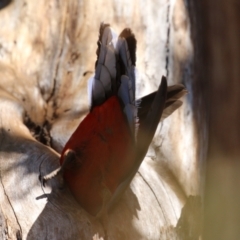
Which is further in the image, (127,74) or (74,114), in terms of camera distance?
(74,114)

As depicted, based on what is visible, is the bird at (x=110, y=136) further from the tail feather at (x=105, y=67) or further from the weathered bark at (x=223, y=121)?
the weathered bark at (x=223, y=121)

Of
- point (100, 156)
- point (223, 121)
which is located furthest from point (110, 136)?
point (223, 121)

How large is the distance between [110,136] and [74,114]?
357mm

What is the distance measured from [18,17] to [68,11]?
0.79ft

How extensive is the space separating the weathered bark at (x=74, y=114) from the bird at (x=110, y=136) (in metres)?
0.07

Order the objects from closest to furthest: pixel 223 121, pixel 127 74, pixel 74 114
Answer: pixel 127 74 < pixel 74 114 < pixel 223 121

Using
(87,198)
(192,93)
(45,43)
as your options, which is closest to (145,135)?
(87,198)

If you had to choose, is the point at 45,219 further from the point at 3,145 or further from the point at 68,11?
the point at 68,11

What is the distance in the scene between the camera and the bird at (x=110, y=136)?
1.76m

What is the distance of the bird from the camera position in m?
1.76

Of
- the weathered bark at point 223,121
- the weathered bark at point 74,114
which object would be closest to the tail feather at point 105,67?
the weathered bark at point 74,114

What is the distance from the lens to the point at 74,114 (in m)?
2.13

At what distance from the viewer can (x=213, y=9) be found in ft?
9.11

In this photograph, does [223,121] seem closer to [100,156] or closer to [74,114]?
[74,114]
